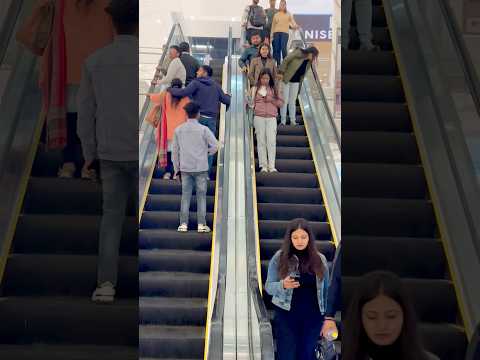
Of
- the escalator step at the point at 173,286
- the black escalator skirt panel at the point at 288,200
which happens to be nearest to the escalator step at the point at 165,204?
the black escalator skirt panel at the point at 288,200

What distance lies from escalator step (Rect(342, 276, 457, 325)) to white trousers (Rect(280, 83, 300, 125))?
5.95 metres

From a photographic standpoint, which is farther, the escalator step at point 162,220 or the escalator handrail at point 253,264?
the escalator step at point 162,220

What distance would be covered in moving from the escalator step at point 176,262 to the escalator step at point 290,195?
1.08 metres

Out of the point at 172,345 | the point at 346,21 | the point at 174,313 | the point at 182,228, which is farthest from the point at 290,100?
the point at 346,21

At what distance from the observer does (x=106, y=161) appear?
2.01 meters

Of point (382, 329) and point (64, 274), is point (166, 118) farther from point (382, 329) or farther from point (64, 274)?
point (382, 329)

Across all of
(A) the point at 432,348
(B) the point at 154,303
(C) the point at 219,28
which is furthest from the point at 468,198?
(C) the point at 219,28

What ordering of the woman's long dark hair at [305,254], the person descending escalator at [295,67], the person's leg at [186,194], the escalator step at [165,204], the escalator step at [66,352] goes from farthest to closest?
the escalator step at [165,204]
the person descending escalator at [295,67]
the person's leg at [186,194]
the woman's long dark hair at [305,254]
the escalator step at [66,352]

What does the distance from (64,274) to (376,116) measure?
111cm

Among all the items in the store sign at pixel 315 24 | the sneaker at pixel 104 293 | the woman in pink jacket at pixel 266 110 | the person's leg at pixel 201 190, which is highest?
the store sign at pixel 315 24

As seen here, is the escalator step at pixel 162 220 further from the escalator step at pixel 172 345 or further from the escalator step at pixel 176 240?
the escalator step at pixel 172 345

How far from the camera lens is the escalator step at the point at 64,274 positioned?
2.01 m

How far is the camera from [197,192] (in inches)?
255

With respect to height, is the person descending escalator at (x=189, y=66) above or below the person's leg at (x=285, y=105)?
above
